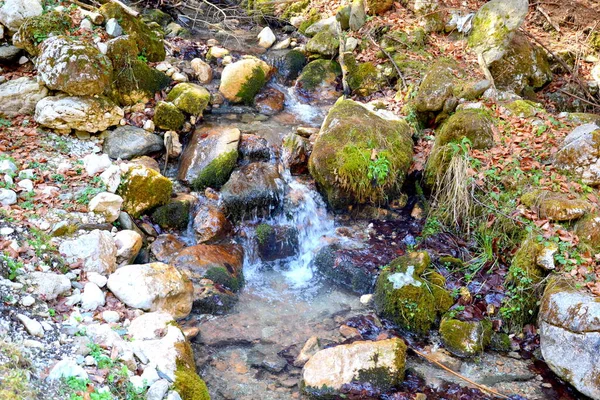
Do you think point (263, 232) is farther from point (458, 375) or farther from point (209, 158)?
point (458, 375)

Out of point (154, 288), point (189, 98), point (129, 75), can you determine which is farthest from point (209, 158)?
point (154, 288)

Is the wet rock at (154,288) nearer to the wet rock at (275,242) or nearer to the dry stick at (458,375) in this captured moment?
the wet rock at (275,242)

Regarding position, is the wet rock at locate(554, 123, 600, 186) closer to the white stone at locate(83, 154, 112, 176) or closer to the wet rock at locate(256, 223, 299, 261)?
the wet rock at locate(256, 223, 299, 261)

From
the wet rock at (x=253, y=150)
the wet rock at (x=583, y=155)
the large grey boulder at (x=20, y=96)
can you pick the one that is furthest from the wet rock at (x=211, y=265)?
the wet rock at (x=583, y=155)

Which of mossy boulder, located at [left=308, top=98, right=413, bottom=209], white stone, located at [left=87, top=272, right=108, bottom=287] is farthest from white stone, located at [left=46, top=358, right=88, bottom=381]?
mossy boulder, located at [left=308, top=98, right=413, bottom=209]

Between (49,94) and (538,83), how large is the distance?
25.7ft

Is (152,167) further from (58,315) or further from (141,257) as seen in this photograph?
(58,315)

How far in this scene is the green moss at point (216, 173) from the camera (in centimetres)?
672

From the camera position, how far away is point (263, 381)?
4434mm

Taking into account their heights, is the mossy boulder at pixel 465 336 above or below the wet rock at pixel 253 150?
A: below

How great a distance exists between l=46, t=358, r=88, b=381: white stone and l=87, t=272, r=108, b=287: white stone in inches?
56.8

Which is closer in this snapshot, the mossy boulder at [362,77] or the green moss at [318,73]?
the mossy boulder at [362,77]

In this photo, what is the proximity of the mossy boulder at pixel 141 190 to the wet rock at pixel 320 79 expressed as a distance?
4.08 m

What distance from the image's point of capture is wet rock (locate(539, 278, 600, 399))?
14.2 feet
